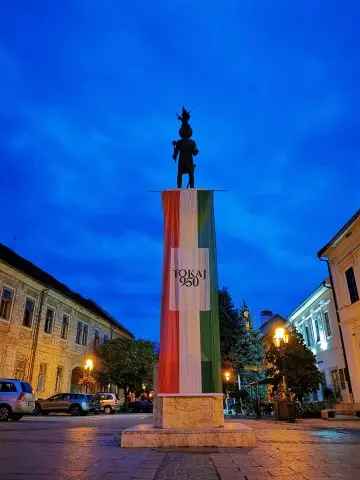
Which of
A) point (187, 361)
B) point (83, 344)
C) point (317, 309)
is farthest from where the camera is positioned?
point (83, 344)

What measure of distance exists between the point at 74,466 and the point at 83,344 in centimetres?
3225

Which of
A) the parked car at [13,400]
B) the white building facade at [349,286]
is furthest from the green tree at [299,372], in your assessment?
the parked car at [13,400]

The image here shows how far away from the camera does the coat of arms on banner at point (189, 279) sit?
8.60 metres

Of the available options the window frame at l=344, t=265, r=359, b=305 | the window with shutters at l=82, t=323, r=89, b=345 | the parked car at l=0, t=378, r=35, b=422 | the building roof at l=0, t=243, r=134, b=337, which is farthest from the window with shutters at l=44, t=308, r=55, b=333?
the window frame at l=344, t=265, r=359, b=305

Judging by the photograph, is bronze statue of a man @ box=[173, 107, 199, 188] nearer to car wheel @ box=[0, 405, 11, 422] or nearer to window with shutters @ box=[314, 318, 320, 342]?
car wheel @ box=[0, 405, 11, 422]

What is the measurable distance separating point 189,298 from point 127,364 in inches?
1136

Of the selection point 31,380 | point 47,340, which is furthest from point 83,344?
point 31,380

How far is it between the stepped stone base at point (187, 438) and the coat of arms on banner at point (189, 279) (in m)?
2.40

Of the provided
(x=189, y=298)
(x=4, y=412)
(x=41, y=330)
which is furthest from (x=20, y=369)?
(x=189, y=298)

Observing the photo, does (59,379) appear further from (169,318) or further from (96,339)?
(169,318)

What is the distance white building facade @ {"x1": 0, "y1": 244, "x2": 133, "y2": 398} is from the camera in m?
25.0

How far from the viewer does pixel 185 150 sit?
1102cm

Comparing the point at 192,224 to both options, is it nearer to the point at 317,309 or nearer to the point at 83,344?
the point at 317,309

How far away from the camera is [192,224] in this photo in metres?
9.27
